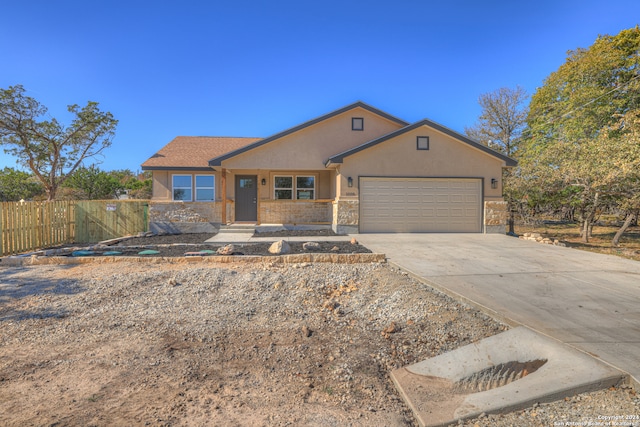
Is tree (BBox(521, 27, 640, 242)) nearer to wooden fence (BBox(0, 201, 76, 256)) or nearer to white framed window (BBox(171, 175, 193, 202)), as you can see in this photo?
white framed window (BBox(171, 175, 193, 202))

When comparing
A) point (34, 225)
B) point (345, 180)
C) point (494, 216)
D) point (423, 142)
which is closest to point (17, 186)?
point (34, 225)

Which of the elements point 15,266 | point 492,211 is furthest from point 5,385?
point 492,211

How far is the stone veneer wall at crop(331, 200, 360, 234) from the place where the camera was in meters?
13.0

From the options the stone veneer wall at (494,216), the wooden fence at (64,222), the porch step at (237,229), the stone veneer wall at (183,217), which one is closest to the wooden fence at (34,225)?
the wooden fence at (64,222)

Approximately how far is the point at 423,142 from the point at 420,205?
2567mm

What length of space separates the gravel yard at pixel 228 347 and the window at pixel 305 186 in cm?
958

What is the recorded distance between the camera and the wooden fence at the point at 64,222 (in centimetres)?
968

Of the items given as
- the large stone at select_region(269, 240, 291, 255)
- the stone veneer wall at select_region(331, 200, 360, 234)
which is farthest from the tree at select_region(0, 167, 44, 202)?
the large stone at select_region(269, 240, 291, 255)

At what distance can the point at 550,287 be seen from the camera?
17.8ft

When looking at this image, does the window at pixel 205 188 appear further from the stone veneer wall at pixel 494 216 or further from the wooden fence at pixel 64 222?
the stone veneer wall at pixel 494 216

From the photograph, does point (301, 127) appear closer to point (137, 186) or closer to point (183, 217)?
point (183, 217)

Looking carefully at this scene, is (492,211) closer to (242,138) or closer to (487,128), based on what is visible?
(487,128)

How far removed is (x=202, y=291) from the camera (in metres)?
5.78

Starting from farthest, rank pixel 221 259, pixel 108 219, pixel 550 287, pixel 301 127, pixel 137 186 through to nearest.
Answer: pixel 137 186 < pixel 301 127 < pixel 108 219 < pixel 221 259 < pixel 550 287
